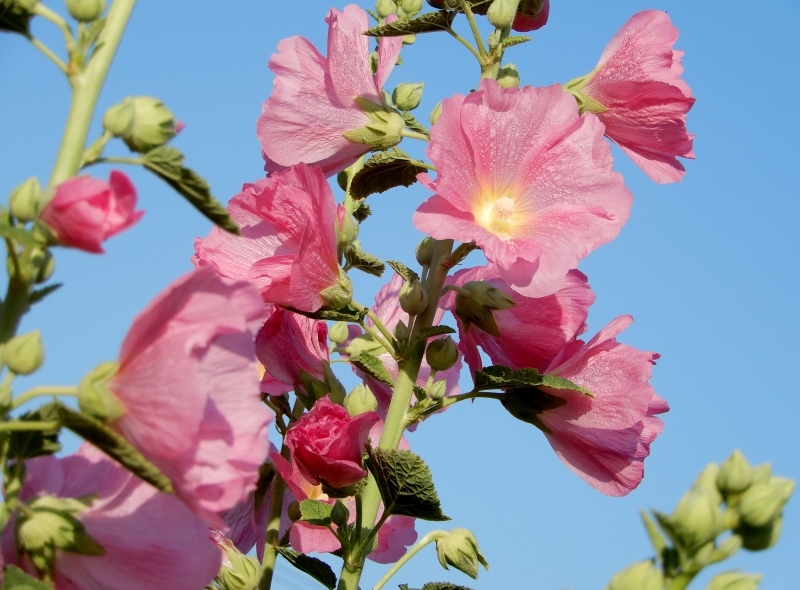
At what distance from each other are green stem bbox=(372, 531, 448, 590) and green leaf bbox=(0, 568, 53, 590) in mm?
1070

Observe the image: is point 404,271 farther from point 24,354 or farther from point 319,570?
point 24,354

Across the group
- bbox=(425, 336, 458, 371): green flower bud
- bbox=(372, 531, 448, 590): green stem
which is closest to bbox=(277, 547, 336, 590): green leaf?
bbox=(372, 531, 448, 590): green stem

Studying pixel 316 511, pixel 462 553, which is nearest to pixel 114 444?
pixel 316 511

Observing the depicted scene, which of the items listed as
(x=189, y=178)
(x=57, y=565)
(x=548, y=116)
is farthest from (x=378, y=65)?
(x=57, y=565)

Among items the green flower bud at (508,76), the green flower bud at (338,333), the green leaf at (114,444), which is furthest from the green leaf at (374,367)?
the green leaf at (114,444)

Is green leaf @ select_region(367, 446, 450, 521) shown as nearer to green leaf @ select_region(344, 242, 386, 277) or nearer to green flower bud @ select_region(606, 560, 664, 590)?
green leaf @ select_region(344, 242, 386, 277)

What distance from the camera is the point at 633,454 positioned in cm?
238

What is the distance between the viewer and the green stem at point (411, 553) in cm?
230

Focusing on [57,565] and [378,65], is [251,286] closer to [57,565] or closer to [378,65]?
[57,565]

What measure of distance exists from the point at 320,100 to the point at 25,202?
1.28 metres

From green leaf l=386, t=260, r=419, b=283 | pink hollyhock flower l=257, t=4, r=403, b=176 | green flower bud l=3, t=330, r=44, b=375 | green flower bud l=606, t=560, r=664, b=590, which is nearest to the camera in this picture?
green flower bud l=606, t=560, r=664, b=590

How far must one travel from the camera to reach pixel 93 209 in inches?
47.6

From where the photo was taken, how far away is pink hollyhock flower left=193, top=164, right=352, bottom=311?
84.8 inches

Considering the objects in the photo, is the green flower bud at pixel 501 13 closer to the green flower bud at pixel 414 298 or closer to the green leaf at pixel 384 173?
the green leaf at pixel 384 173
